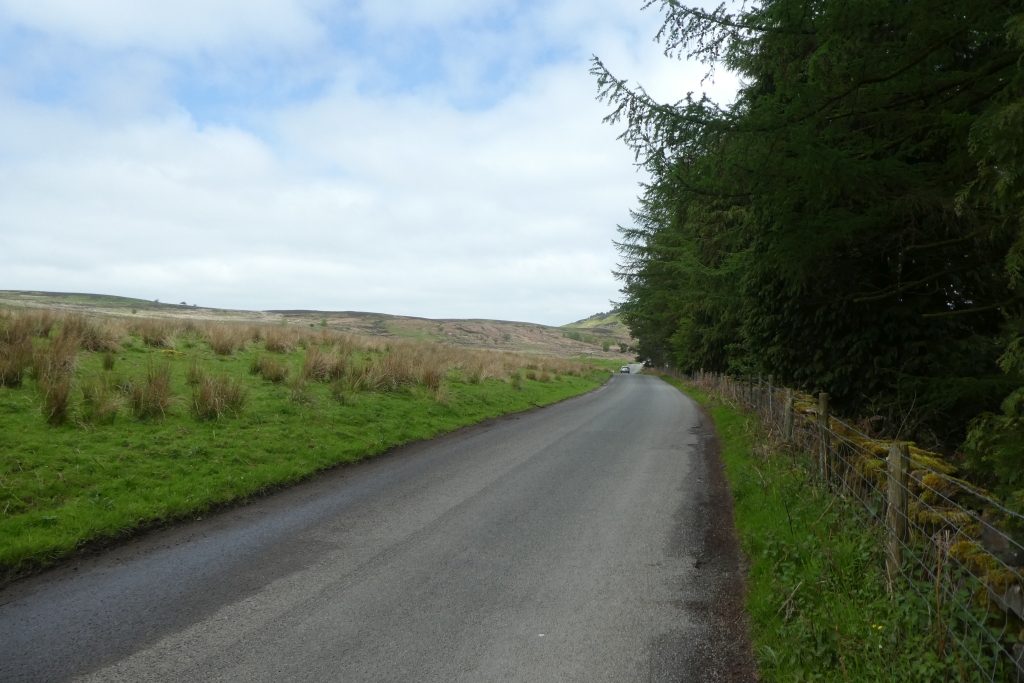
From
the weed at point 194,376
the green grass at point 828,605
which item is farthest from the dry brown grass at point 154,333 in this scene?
the green grass at point 828,605

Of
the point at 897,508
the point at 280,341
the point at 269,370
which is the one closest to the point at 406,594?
the point at 897,508

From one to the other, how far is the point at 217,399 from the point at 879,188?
10052mm

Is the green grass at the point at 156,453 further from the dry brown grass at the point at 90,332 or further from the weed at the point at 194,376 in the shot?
the dry brown grass at the point at 90,332

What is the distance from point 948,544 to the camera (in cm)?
380

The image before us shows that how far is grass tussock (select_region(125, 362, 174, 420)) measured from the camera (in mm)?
9469

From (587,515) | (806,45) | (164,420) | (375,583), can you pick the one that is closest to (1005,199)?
(806,45)

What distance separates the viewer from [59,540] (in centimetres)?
550

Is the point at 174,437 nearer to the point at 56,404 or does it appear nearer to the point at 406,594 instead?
the point at 56,404

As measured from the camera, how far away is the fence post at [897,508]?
4.40 meters

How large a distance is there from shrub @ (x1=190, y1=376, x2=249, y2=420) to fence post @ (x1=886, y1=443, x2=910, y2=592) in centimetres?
947

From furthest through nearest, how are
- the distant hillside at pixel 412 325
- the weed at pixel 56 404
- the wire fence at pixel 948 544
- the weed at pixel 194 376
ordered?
the distant hillside at pixel 412 325
the weed at pixel 194 376
the weed at pixel 56 404
the wire fence at pixel 948 544

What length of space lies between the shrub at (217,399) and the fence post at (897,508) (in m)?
9.47

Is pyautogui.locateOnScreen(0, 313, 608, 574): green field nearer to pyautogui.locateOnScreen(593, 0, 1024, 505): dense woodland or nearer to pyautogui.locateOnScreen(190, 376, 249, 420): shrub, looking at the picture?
pyautogui.locateOnScreen(190, 376, 249, 420): shrub

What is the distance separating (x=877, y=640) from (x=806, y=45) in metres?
6.80
